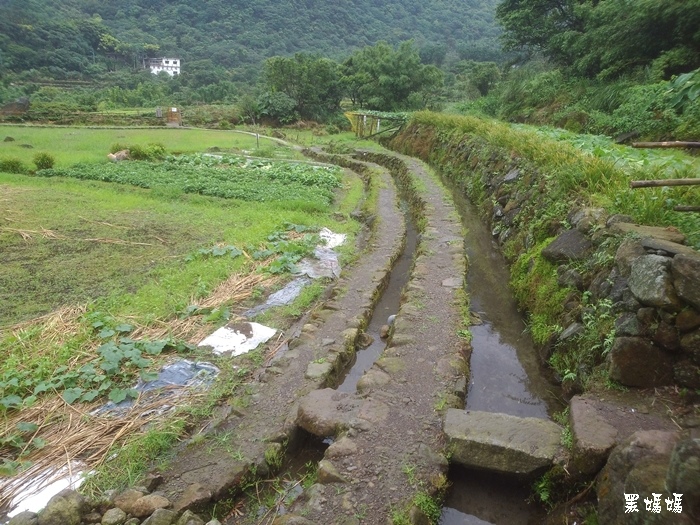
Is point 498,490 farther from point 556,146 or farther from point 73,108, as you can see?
point 73,108

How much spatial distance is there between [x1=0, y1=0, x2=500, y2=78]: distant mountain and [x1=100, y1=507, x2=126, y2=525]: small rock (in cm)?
7943

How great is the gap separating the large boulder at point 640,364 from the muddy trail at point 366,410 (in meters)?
0.89

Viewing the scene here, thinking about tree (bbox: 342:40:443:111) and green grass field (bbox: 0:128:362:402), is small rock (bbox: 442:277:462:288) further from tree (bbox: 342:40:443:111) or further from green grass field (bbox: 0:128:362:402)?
tree (bbox: 342:40:443:111)

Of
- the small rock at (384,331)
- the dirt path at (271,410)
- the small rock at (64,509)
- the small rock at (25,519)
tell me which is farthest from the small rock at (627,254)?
the small rock at (25,519)

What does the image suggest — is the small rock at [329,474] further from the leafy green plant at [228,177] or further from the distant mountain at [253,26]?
the distant mountain at [253,26]

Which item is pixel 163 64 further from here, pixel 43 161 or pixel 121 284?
pixel 121 284

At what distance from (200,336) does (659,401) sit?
5396mm

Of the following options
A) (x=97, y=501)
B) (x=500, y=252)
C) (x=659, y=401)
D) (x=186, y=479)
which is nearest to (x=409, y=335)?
Answer: (x=659, y=401)

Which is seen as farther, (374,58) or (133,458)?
(374,58)

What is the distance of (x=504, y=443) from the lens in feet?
12.6

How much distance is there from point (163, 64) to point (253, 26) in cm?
2459

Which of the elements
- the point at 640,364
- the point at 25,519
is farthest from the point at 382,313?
the point at 25,519

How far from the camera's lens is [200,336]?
6.09 metres

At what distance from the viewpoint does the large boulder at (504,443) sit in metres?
3.74
